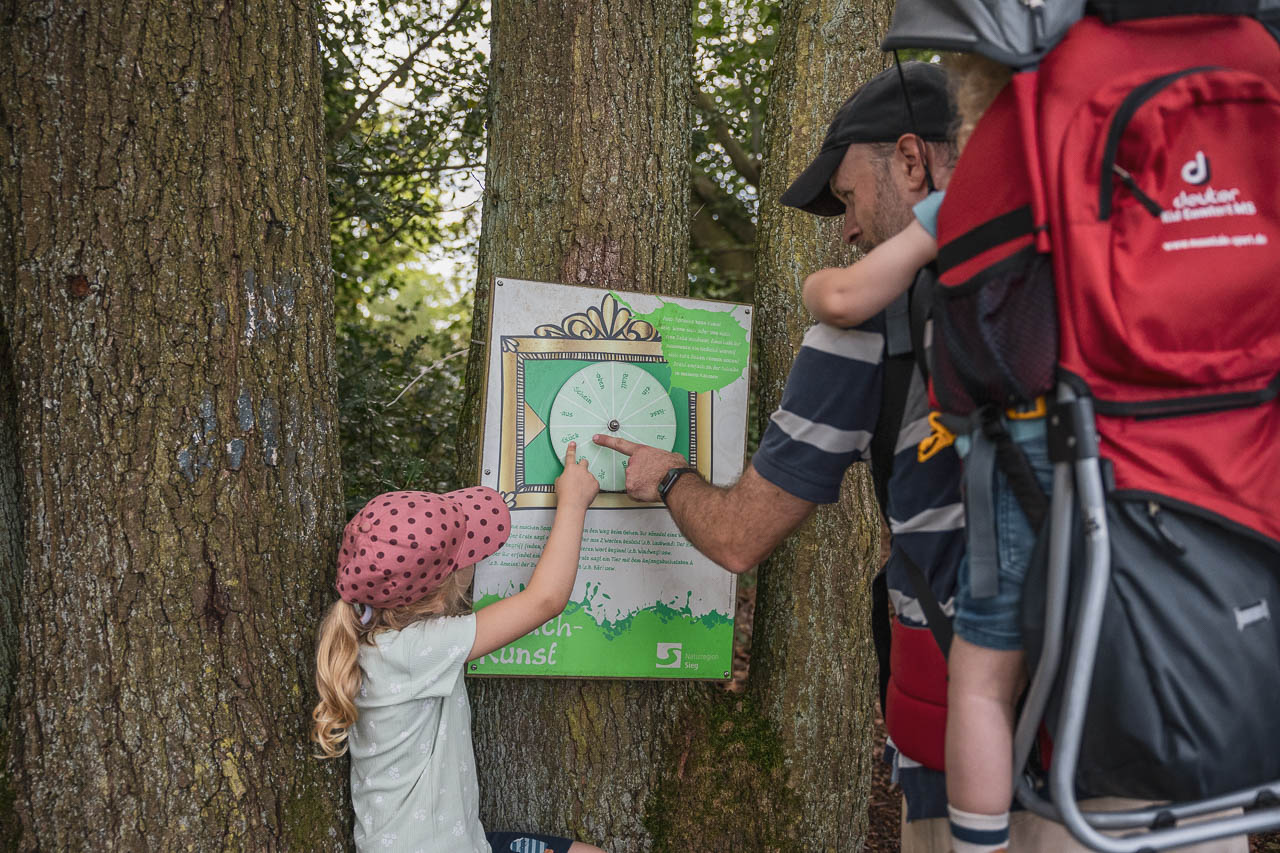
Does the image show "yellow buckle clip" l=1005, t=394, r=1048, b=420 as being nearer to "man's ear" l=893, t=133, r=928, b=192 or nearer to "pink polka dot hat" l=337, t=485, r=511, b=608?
"man's ear" l=893, t=133, r=928, b=192

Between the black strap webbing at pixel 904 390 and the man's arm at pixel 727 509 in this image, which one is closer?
the black strap webbing at pixel 904 390

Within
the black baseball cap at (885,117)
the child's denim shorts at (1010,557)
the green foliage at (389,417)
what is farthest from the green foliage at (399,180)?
the child's denim shorts at (1010,557)

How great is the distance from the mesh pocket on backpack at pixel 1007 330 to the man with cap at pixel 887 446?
0.99 ft

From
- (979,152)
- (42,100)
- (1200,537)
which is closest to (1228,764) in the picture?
(1200,537)

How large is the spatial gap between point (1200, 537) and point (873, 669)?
5.82 feet

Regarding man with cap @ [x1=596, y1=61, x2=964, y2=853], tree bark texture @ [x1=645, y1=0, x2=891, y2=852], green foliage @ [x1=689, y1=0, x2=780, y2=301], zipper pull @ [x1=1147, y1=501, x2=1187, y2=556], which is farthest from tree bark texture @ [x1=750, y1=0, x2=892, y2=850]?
green foliage @ [x1=689, y1=0, x2=780, y2=301]

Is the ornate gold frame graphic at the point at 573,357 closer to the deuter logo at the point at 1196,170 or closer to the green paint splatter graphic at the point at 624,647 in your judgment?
the green paint splatter graphic at the point at 624,647

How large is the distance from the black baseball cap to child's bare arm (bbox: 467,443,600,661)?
0.84 metres

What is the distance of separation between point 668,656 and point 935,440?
120 cm

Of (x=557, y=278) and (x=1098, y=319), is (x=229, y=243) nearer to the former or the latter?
(x=557, y=278)

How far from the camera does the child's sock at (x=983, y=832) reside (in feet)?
4.63

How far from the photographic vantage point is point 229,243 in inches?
79.6

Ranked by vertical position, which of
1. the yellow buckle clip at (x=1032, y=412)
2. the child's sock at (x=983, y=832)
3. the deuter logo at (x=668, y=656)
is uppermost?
the yellow buckle clip at (x=1032, y=412)

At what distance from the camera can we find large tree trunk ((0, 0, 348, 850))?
192 cm
